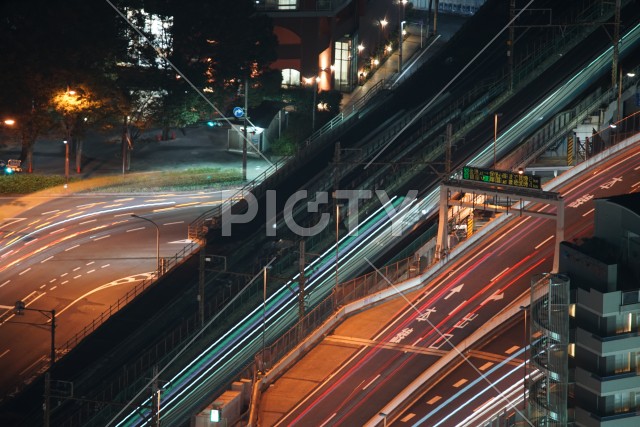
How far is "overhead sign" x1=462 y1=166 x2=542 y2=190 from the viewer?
7938 centimetres

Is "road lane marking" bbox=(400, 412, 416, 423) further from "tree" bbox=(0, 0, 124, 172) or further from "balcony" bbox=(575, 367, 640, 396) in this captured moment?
"tree" bbox=(0, 0, 124, 172)

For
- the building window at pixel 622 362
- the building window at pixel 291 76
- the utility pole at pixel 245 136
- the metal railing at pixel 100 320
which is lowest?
the metal railing at pixel 100 320

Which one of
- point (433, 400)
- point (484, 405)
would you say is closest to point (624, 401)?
point (484, 405)

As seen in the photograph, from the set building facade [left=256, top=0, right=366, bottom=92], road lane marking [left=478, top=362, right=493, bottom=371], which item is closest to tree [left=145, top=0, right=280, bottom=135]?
building facade [left=256, top=0, right=366, bottom=92]

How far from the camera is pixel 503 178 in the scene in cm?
7962

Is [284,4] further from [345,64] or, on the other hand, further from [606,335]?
[606,335]

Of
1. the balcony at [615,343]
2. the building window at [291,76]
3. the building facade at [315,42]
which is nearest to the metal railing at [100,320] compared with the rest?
the building facade at [315,42]

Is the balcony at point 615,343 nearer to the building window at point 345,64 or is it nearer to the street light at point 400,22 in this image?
the building window at point 345,64

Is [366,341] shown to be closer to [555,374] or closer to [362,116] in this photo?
[555,374]

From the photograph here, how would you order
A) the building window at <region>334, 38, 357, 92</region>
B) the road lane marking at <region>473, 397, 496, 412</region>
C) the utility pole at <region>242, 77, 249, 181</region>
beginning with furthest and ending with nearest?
1. the building window at <region>334, 38, 357, 92</region>
2. the utility pole at <region>242, 77, 249, 181</region>
3. the road lane marking at <region>473, 397, 496, 412</region>

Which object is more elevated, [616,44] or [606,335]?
[616,44]

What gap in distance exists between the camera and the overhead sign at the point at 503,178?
260 feet

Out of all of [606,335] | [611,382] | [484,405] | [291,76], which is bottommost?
[484,405]

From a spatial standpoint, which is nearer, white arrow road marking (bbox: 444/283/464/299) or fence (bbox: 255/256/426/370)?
fence (bbox: 255/256/426/370)
